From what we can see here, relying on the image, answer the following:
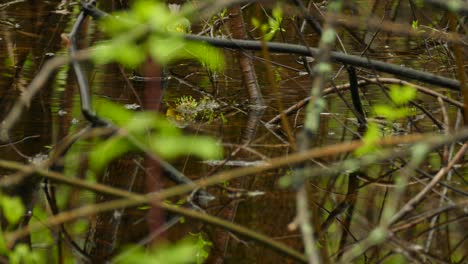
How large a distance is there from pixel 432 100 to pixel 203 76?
1.16 meters

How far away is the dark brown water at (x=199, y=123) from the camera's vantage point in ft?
9.57

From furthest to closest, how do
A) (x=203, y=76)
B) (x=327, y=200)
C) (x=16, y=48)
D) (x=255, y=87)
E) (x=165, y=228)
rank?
(x=16, y=48), (x=203, y=76), (x=255, y=87), (x=327, y=200), (x=165, y=228)

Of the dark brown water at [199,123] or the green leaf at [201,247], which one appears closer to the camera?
the green leaf at [201,247]

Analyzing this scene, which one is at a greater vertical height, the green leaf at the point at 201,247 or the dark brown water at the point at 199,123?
the green leaf at the point at 201,247

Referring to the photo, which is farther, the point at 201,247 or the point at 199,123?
the point at 199,123

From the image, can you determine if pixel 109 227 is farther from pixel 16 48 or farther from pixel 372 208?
pixel 16 48

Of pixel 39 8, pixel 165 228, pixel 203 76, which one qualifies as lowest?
pixel 39 8

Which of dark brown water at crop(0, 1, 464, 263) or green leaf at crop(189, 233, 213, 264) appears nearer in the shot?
green leaf at crop(189, 233, 213, 264)

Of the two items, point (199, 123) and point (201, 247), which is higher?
point (201, 247)

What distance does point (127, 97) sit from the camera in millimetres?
4570

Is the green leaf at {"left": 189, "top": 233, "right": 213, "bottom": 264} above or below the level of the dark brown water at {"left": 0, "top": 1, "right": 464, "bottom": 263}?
above

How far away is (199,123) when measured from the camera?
4176 mm


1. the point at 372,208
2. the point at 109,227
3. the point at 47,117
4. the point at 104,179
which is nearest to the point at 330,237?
the point at 372,208

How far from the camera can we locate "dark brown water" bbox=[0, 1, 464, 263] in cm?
292
